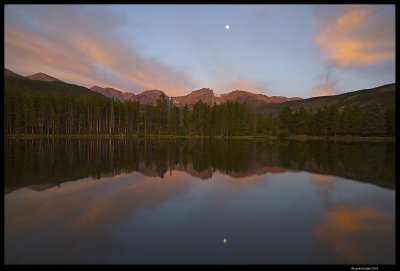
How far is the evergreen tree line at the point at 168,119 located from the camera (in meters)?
94.9

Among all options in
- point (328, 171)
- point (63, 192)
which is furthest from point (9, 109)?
point (328, 171)

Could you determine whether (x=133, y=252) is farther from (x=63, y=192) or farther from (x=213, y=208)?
(x=63, y=192)

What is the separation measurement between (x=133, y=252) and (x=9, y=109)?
10207cm

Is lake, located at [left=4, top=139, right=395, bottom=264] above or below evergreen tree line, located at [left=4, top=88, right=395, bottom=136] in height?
below

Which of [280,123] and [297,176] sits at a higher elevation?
[280,123]

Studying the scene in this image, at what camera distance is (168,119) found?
12106cm

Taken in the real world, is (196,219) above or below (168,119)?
below

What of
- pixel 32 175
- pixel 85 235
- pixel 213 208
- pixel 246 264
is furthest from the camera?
pixel 32 175

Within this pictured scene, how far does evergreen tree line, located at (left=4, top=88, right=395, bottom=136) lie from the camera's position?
94875 millimetres

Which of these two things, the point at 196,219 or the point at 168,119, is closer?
the point at 196,219

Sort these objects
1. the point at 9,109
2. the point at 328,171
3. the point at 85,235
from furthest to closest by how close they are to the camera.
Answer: the point at 9,109 < the point at 328,171 < the point at 85,235

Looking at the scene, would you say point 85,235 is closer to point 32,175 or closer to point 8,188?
point 8,188

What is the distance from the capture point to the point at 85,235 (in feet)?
29.9
